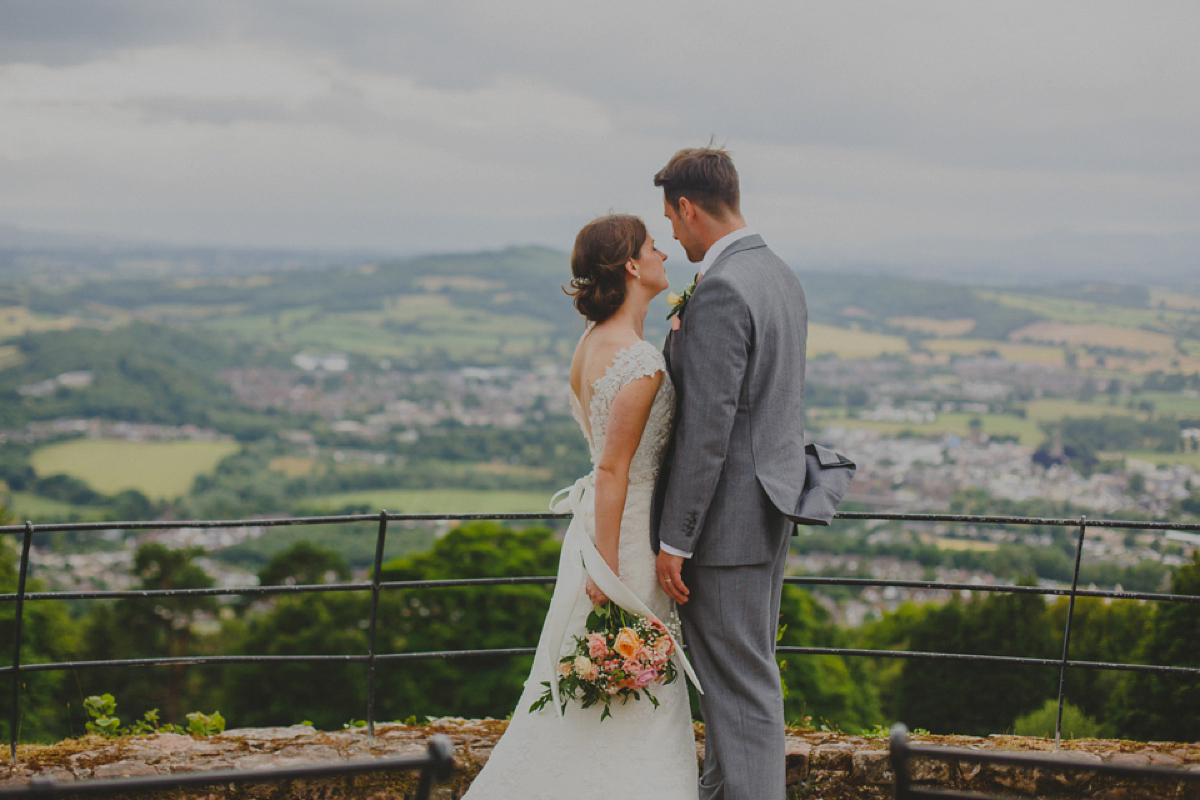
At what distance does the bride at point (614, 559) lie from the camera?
268 centimetres

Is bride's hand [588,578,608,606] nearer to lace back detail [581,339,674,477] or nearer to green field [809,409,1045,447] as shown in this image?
lace back detail [581,339,674,477]

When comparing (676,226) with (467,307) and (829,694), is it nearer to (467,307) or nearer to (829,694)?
(829,694)

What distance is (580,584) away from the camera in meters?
2.82

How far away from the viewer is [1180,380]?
1790 inches

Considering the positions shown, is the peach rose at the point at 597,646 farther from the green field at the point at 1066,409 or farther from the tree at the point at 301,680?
the green field at the point at 1066,409

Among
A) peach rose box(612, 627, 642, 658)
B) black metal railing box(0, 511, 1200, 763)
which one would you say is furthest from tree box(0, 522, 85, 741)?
peach rose box(612, 627, 642, 658)

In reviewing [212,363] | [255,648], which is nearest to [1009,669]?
[255,648]

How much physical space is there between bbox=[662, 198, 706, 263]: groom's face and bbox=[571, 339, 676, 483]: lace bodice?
1.11 ft

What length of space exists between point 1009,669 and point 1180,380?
1253 inches

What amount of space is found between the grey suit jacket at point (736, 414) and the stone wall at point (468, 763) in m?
1.37

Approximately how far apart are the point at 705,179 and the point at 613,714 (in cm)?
171

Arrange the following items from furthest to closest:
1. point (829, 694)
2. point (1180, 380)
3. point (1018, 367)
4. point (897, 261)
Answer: point (897, 261)
point (1018, 367)
point (1180, 380)
point (829, 694)

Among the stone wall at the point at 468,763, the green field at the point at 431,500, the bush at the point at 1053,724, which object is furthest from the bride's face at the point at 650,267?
the green field at the point at 431,500

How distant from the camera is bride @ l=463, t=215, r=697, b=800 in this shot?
8.80ft
